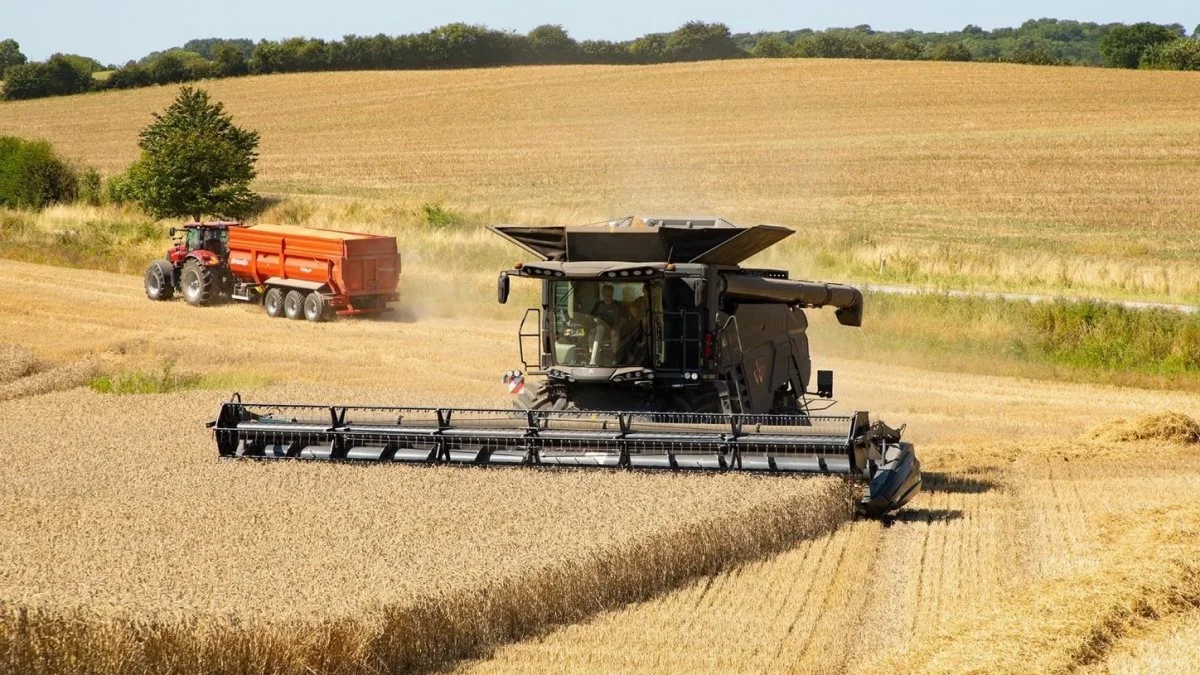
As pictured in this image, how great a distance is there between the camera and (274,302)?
26672 millimetres

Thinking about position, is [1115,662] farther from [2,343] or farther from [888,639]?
[2,343]

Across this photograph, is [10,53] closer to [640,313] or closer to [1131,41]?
[1131,41]

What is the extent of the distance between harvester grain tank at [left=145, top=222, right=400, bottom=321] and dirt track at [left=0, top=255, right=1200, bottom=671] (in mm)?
2456

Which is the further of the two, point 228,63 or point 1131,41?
point 1131,41

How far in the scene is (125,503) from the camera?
36.5 ft

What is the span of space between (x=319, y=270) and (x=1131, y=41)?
229ft

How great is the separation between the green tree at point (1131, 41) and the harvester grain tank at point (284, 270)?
215 ft

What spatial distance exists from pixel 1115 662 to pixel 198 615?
16.4 feet

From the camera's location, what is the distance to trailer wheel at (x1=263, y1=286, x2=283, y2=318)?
26625 mm

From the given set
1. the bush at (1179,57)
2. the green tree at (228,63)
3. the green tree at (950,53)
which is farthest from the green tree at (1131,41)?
the green tree at (228,63)

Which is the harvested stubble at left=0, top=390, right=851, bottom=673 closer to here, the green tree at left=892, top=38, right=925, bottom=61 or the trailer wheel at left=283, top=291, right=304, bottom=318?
the trailer wheel at left=283, top=291, right=304, bottom=318

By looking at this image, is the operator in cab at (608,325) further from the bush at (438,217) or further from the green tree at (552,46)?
the green tree at (552,46)

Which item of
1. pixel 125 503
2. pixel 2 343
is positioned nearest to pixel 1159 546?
pixel 125 503

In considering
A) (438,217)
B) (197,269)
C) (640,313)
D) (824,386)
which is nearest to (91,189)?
(438,217)
